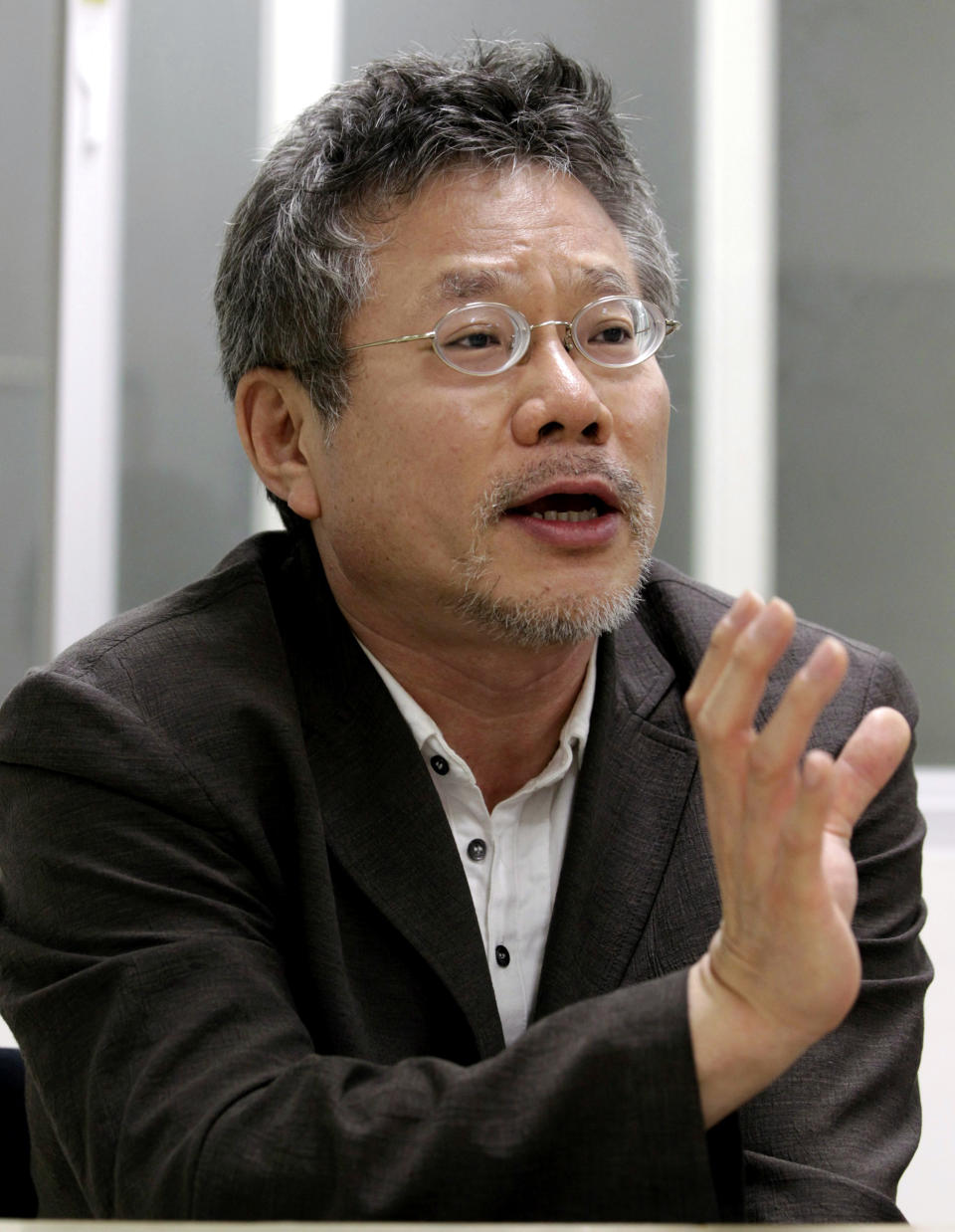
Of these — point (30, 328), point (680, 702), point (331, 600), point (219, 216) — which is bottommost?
point (680, 702)

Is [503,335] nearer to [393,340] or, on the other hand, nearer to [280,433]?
[393,340]

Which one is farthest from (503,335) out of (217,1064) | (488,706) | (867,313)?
(867,313)

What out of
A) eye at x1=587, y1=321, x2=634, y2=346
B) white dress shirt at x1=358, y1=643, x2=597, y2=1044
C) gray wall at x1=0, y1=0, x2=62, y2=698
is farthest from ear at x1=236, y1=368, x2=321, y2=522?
gray wall at x1=0, y1=0, x2=62, y2=698

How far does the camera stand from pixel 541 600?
50.1 inches

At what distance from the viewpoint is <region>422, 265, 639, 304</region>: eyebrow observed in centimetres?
132

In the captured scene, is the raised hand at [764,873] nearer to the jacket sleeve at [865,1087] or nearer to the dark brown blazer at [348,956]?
the dark brown blazer at [348,956]

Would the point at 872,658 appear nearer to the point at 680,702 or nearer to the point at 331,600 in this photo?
the point at 680,702

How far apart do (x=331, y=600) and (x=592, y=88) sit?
682mm

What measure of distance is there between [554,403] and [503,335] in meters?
0.10

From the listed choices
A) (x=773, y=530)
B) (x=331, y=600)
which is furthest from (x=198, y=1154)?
(x=773, y=530)

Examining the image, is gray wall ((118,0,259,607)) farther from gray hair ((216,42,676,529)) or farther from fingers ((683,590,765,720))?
fingers ((683,590,765,720))

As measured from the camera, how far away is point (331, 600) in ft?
4.75

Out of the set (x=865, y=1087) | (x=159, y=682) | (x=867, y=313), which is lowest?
(x=865, y=1087)

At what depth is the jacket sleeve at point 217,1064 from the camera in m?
0.84
